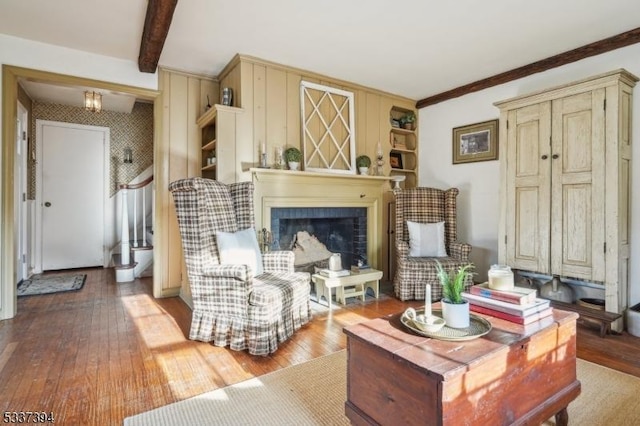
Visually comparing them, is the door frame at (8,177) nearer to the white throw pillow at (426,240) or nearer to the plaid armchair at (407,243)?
the plaid armchair at (407,243)

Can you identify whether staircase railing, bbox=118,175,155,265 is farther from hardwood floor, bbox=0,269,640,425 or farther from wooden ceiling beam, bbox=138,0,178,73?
wooden ceiling beam, bbox=138,0,178,73

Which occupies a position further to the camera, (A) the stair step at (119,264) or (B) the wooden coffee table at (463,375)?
(A) the stair step at (119,264)

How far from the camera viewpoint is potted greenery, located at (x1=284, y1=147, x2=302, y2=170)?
11.4 ft

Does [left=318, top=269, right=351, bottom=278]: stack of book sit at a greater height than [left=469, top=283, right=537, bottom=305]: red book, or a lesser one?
lesser

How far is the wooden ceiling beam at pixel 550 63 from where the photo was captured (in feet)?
9.39

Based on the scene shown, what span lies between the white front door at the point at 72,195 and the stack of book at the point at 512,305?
5.44m

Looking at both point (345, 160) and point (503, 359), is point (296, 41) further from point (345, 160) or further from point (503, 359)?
point (503, 359)

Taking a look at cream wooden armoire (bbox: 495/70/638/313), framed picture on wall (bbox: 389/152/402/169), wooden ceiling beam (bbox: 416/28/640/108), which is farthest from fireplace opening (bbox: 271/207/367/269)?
wooden ceiling beam (bbox: 416/28/640/108)

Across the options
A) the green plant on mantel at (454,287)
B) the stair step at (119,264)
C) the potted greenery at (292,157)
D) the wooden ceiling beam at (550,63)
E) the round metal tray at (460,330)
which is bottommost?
the stair step at (119,264)

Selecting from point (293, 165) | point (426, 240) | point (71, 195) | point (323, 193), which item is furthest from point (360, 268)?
point (71, 195)

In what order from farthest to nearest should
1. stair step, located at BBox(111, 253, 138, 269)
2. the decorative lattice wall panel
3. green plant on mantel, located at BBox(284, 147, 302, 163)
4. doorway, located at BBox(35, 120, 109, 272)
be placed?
doorway, located at BBox(35, 120, 109, 272) → stair step, located at BBox(111, 253, 138, 269) → the decorative lattice wall panel → green plant on mantel, located at BBox(284, 147, 302, 163)

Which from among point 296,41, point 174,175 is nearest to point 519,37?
point 296,41

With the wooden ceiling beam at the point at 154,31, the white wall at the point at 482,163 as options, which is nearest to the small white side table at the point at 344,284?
the white wall at the point at 482,163

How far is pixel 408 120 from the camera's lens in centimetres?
465
